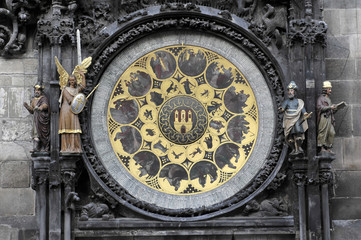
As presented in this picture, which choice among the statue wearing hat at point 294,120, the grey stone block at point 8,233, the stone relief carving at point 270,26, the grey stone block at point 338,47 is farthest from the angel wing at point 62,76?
the grey stone block at point 338,47

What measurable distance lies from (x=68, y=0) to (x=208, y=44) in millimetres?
2467

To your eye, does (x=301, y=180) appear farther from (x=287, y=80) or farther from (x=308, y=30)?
(x=308, y=30)

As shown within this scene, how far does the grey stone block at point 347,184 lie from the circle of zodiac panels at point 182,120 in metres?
1.56

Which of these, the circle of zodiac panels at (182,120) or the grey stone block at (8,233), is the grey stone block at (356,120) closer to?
the circle of zodiac panels at (182,120)

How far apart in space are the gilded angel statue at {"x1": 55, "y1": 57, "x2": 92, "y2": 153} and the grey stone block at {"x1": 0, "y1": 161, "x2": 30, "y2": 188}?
0.92 m

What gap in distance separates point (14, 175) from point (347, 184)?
5.55m

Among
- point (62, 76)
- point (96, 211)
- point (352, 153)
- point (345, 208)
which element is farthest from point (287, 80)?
point (96, 211)

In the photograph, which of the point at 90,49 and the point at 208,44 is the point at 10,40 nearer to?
the point at 90,49

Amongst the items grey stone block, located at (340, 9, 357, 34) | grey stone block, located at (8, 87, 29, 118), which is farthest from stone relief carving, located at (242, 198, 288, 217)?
grey stone block, located at (8, 87, 29, 118)

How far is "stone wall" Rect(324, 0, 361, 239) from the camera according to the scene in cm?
1499

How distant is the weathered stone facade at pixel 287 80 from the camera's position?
585 inches

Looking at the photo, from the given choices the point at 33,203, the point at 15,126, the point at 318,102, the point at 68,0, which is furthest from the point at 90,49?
the point at 318,102

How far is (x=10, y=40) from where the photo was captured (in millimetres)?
15250

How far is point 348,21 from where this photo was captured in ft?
50.8
